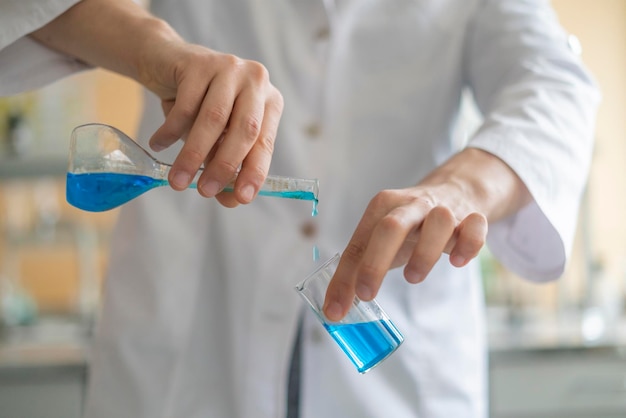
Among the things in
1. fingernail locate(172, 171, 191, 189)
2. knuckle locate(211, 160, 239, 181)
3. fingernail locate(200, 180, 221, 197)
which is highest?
knuckle locate(211, 160, 239, 181)

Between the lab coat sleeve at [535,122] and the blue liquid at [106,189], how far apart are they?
12.1 inches

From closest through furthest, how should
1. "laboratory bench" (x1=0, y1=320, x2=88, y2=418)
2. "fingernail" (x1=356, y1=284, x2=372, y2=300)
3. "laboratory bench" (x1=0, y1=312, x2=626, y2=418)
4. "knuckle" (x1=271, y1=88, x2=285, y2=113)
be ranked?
"fingernail" (x1=356, y1=284, x2=372, y2=300)
"knuckle" (x1=271, y1=88, x2=285, y2=113)
"laboratory bench" (x1=0, y1=320, x2=88, y2=418)
"laboratory bench" (x1=0, y1=312, x2=626, y2=418)

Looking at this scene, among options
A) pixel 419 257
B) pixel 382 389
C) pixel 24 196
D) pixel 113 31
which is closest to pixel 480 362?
pixel 382 389

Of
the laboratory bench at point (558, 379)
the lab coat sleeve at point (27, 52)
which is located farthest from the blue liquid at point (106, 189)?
the laboratory bench at point (558, 379)

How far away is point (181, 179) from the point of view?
0.70 meters

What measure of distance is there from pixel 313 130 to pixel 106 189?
457mm

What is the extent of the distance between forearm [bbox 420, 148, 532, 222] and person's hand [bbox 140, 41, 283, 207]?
196 mm

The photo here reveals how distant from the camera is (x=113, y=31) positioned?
2.86 feet

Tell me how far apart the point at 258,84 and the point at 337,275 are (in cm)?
20

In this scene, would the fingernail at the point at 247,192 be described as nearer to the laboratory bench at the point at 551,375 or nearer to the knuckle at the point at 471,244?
the knuckle at the point at 471,244

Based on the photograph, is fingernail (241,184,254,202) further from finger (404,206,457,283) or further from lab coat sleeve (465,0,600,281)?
lab coat sleeve (465,0,600,281)

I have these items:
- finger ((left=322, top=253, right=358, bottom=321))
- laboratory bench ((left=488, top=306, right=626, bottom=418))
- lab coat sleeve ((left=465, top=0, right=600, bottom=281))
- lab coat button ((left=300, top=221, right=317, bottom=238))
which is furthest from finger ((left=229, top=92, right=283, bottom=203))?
laboratory bench ((left=488, top=306, right=626, bottom=418))

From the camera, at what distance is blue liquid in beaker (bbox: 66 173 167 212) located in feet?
2.47

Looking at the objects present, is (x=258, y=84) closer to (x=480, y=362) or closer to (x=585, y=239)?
(x=480, y=362)
